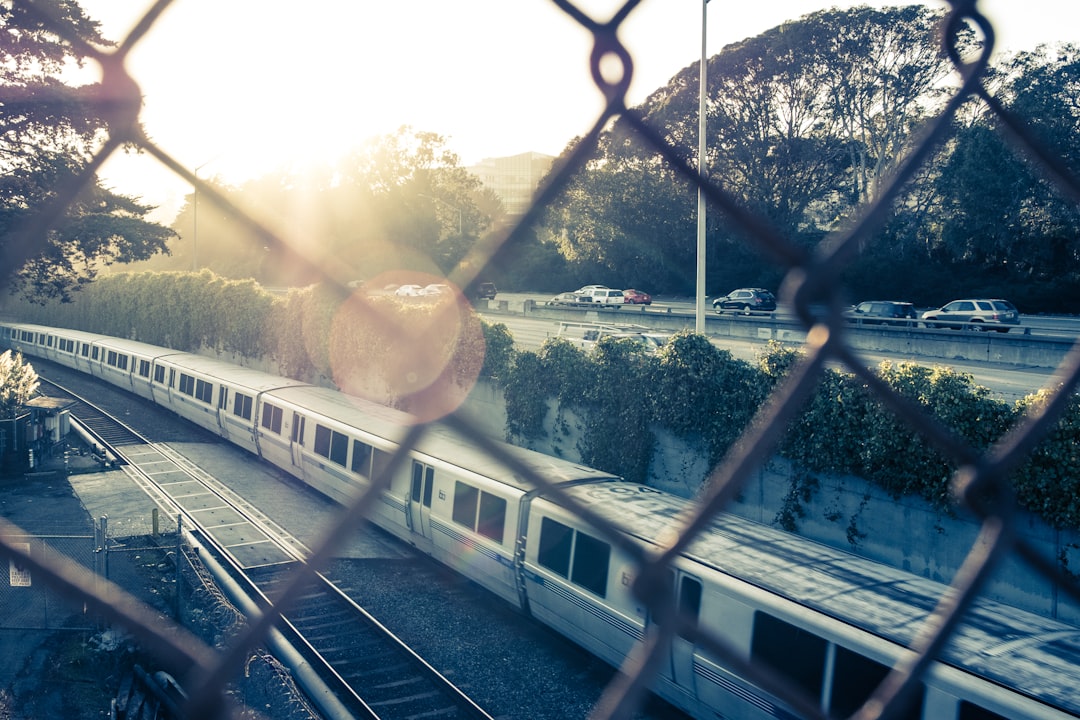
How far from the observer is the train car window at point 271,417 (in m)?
14.7

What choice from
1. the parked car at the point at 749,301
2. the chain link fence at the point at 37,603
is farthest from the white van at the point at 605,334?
the chain link fence at the point at 37,603

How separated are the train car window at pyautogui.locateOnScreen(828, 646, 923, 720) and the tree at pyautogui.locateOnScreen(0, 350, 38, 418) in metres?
15.4

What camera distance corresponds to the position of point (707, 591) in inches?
264

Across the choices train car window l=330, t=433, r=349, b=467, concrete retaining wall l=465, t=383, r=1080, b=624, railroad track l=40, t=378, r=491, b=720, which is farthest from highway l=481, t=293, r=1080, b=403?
railroad track l=40, t=378, r=491, b=720

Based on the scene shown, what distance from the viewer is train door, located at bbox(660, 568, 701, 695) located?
6770 millimetres

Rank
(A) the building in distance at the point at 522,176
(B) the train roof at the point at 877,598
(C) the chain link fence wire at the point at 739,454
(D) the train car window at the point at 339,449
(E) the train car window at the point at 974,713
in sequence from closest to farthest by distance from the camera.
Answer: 1. (C) the chain link fence wire at the point at 739,454
2. (A) the building in distance at the point at 522,176
3. (E) the train car window at the point at 974,713
4. (B) the train roof at the point at 877,598
5. (D) the train car window at the point at 339,449

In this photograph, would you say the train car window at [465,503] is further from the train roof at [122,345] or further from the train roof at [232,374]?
the train roof at [122,345]

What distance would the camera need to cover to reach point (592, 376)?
13.6 meters

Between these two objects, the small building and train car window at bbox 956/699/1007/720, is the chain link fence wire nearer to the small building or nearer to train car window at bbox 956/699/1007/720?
train car window at bbox 956/699/1007/720

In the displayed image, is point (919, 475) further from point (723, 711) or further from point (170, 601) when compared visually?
point (170, 601)

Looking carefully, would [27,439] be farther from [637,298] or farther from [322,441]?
[637,298]

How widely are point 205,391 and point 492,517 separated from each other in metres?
11.6

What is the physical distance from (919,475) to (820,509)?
156 centimetres

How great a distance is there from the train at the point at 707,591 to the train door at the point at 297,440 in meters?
0.47
